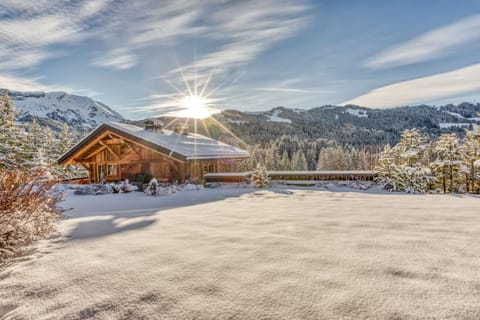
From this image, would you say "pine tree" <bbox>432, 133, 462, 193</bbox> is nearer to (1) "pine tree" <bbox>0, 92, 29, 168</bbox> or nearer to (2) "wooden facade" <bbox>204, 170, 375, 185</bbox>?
(2) "wooden facade" <bbox>204, 170, 375, 185</bbox>

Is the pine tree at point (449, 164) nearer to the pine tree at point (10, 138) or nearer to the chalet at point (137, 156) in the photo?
the chalet at point (137, 156)

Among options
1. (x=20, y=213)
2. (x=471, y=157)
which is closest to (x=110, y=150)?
(x=20, y=213)

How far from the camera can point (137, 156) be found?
54.1 ft

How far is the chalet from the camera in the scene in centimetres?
1466

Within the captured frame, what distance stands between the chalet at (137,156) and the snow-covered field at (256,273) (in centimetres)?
1014

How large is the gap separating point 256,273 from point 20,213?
13.2 feet

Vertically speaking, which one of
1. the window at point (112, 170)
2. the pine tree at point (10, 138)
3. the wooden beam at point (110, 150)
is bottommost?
the window at point (112, 170)

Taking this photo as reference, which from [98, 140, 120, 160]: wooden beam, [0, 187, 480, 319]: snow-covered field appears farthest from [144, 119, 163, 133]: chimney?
[0, 187, 480, 319]: snow-covered field

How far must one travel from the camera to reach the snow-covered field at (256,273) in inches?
80.3

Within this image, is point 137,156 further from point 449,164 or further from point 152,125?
point 449,164

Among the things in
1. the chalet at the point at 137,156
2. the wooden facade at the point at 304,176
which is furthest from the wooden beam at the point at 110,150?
the wooden facade at the point at 304,176

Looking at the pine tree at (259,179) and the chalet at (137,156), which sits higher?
the chalet at (137,156)

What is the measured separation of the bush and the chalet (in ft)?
29.5

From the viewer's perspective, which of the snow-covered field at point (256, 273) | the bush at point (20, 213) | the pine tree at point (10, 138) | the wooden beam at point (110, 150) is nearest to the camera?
the snow-covered field at point (256, 273)
